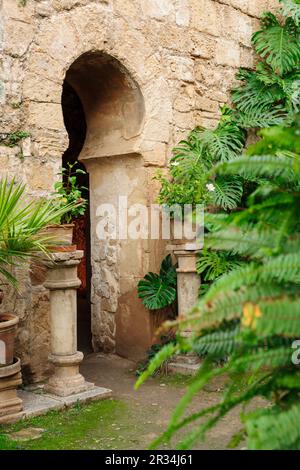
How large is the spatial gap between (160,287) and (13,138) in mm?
1786

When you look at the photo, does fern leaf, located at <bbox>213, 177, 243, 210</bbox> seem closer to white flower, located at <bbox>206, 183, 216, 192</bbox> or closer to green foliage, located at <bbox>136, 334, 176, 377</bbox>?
white flower, located at <bbox>206, 183, 216, 192</bbox>

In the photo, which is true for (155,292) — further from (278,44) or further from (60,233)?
(278,44)

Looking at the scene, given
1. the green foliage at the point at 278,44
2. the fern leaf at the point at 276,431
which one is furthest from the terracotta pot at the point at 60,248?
the green foliage at the point at 278,44

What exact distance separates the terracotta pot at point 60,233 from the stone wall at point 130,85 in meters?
0.43

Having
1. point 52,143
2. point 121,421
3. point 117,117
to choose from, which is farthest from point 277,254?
point 117,117

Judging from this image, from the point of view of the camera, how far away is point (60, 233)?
424 cm

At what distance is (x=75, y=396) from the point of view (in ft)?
13.5

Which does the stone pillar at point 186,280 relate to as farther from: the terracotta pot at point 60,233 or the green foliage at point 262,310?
the green foliage at point 262,310

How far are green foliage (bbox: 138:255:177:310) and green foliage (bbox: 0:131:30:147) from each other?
1.64 m

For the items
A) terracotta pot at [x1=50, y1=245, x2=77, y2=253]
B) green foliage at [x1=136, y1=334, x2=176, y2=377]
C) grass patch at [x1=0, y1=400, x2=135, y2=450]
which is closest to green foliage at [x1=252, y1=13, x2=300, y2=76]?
green foliage at [x1=136, y1=334, x2=176, y2=377]

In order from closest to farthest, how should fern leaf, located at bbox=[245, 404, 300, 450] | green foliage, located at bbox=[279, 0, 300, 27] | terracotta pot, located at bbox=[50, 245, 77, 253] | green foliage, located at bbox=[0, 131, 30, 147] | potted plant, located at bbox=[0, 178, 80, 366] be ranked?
fern leaf, located at bbox=[245, 404, 300, 450] < potted plant, located at bbox=[0, 178, 80, 366] < terracotta pot, located at bbox=[50, 245, 77, 253] < green foliage, located at bbox=[0, 131, 30, 147] < green foliage, located at bbox=[279, 0, 300, 27]

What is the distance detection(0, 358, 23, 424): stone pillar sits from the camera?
3682 millimetres

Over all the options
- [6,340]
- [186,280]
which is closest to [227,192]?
[186,280]

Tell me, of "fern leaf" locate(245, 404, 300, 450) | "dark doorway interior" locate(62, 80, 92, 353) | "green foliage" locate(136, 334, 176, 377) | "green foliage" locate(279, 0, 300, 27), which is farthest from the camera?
"dark doorway interior" locate(62, 80, 92, 353)
